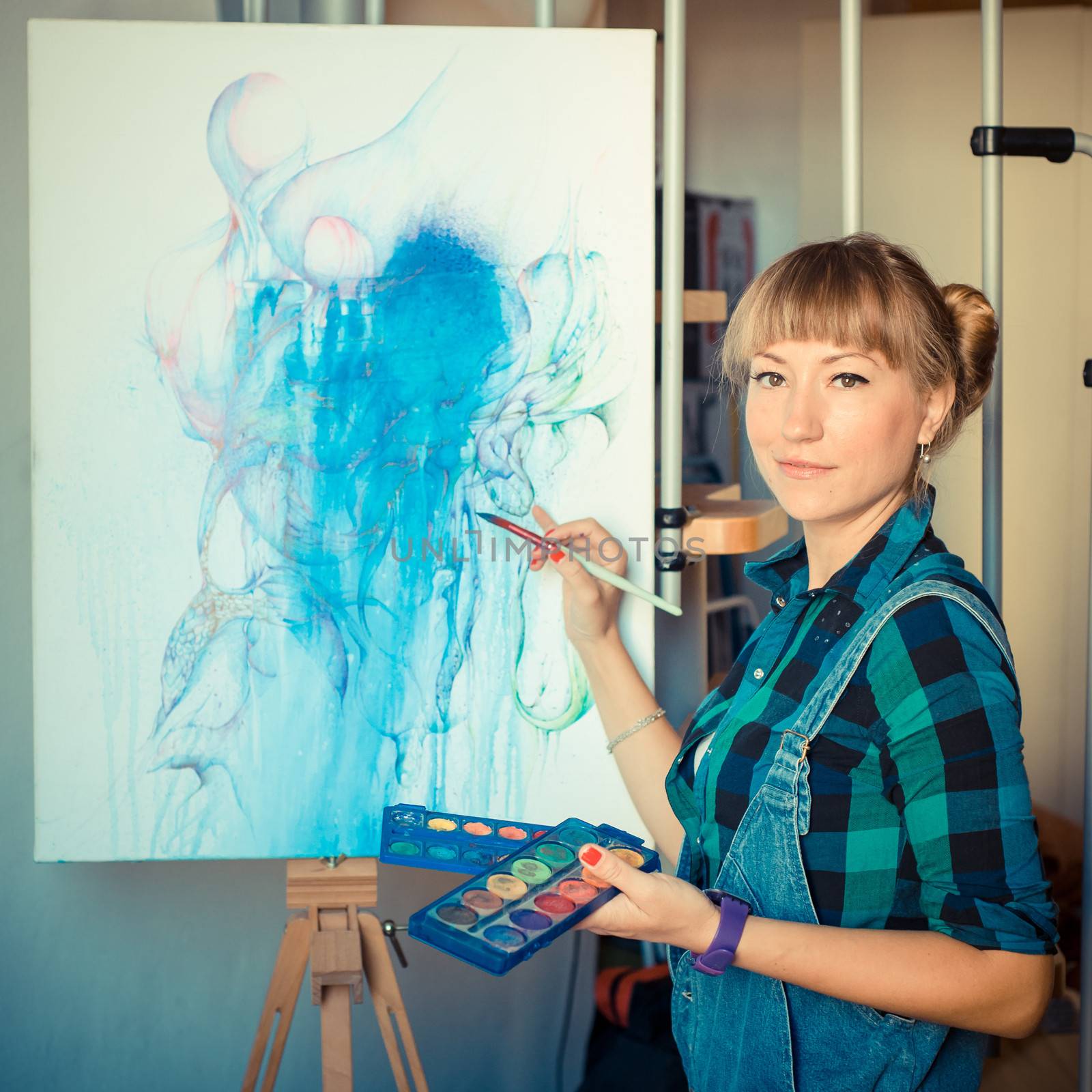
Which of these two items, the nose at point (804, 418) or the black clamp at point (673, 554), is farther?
the black clamp at point (673, 554)

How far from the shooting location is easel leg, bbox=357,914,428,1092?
4.81 ft

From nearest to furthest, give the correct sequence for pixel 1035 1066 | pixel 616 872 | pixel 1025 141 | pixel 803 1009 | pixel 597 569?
pixel 616 872, pixel 803 1009, pixel 597 569, pixel 1025 141, pixel 1035 1066

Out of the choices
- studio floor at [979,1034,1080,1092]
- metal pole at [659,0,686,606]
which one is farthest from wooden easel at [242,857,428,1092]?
studio floor at [979,1034,1080,1092]

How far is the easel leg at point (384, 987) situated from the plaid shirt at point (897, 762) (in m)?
0.50

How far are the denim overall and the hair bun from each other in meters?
0.23

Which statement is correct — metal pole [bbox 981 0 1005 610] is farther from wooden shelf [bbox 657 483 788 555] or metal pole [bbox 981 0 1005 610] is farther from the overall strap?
the overall strap

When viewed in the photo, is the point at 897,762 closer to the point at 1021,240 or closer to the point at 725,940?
the point at 725,940

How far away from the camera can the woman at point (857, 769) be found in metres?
0.94

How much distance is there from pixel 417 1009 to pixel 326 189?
1508mm

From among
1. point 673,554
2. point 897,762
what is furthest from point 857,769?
point 673,554

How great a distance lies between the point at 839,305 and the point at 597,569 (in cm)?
47

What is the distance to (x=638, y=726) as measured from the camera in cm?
145

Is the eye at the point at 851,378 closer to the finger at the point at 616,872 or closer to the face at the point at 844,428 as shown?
the face at the point at 844,428

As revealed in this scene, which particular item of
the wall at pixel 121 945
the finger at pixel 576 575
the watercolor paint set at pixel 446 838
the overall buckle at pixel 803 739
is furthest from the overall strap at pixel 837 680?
the wall at pixel 121 945
